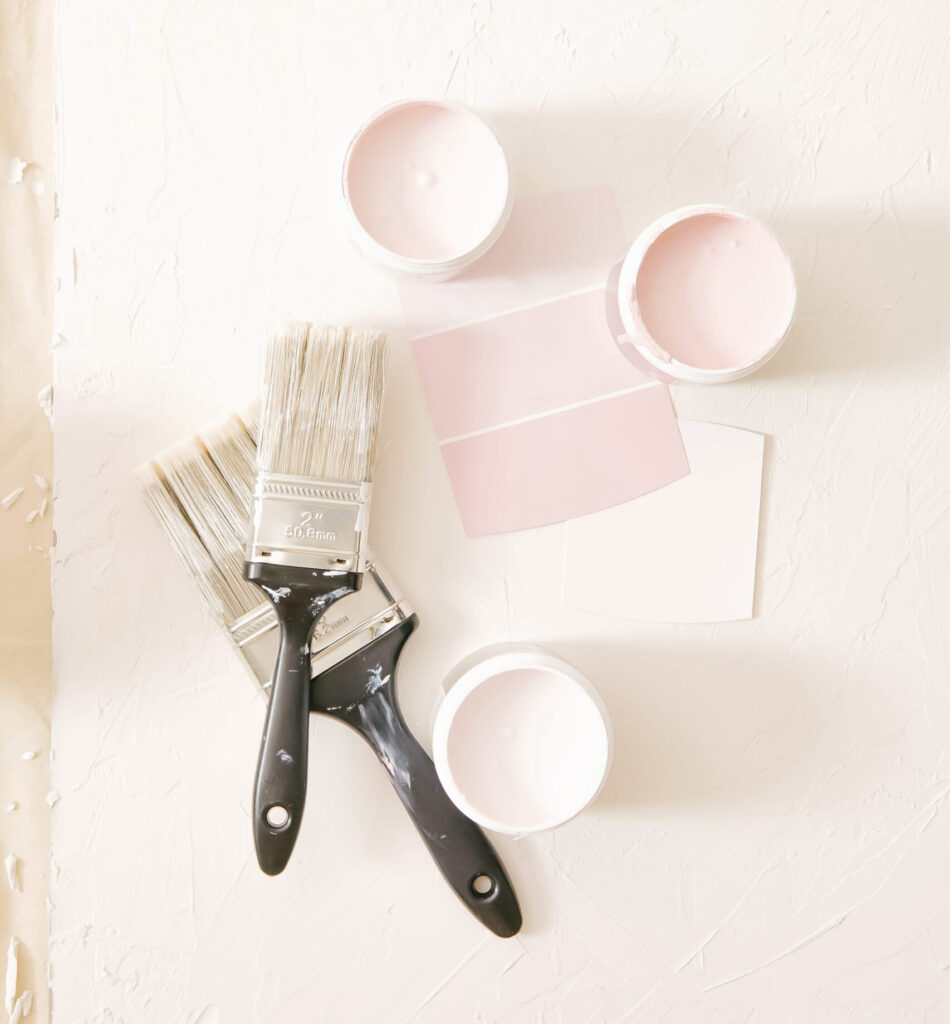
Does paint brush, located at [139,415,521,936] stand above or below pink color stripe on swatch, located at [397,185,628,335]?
below

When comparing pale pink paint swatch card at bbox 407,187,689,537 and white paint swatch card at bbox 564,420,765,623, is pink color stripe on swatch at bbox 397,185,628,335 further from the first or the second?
white paint swatch card at bbox 564,420,765,623

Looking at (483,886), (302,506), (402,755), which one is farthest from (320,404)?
(483,886)

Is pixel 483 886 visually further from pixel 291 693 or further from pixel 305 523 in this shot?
pixel 305 523

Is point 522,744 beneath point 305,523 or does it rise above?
beneath

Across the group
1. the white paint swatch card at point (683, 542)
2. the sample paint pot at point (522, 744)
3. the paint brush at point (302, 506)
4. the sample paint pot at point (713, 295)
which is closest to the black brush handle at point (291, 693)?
the paint brush at point (302, 506)

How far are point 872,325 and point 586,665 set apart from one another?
385 millimetres

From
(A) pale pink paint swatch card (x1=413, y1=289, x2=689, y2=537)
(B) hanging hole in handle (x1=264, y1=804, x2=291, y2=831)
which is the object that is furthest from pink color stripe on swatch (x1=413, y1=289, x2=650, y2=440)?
(B) hanging hole in handle (x1=264, y1=804, x2=291, y2=831)

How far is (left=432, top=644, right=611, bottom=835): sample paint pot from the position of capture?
692mm

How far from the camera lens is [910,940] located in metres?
0.79

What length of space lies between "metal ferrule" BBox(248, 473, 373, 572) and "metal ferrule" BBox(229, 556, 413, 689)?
42 millimetres

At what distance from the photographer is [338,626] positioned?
0.72 m

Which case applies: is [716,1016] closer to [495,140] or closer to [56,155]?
[495,140]

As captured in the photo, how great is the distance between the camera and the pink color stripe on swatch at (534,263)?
2.43 feet

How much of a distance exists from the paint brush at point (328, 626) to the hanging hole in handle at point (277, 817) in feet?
0.26
